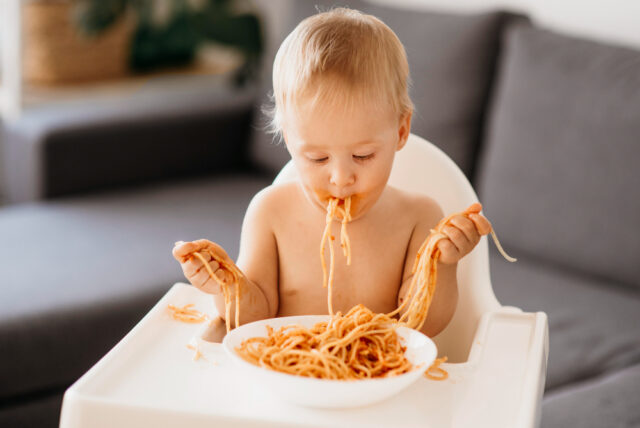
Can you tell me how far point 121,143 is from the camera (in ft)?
7.99

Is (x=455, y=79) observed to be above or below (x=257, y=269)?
A: above

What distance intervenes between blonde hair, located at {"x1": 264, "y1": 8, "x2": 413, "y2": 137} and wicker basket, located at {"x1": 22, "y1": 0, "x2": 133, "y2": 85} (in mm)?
2267

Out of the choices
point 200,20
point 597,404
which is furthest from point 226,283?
point 200,20

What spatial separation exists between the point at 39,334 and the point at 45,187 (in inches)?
30.6

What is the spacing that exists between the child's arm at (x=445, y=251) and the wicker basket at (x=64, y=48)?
7.42ft

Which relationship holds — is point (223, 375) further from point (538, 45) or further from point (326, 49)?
point (538, 45)

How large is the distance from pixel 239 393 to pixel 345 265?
37 cm

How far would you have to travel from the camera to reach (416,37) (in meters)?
2.20

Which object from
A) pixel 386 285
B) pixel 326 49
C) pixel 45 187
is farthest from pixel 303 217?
pixel 45 187

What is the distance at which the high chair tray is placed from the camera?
87 cm

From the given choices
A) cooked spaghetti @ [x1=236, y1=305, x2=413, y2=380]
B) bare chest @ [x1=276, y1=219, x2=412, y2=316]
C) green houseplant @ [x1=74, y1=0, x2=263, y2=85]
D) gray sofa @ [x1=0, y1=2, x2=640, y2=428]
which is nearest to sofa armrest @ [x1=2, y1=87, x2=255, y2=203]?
gray sofa @ [x1=0, y1=2, x2=640, y2=428]

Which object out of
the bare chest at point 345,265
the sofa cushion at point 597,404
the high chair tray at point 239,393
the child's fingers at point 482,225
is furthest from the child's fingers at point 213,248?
the sofa cushion at point 597,404

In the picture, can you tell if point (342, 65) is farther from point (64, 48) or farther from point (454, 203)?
point (64, 48)

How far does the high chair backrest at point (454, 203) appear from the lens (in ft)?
4.12
